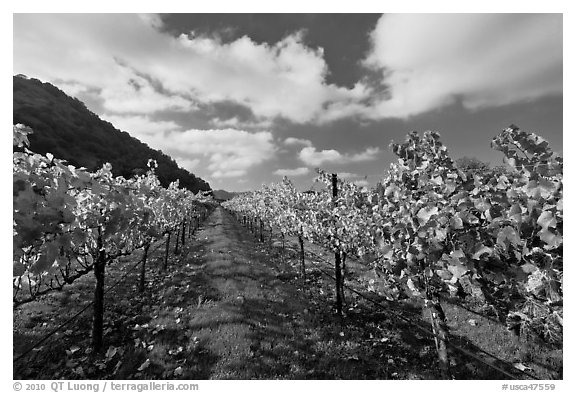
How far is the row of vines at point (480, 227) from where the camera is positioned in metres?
3.21

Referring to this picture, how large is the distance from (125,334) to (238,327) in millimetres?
3006

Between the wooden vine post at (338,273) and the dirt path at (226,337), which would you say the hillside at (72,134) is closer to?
the dirt path at (226,337)

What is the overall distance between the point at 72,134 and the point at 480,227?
10491cm

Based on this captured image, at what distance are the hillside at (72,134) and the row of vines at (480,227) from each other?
74.2 metres

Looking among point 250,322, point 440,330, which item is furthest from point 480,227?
point 250,322

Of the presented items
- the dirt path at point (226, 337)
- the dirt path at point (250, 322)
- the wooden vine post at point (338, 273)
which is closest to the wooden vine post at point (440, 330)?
the dirt path at point (226, 337)

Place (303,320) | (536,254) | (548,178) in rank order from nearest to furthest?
(548,178), (536,254), (303,320)

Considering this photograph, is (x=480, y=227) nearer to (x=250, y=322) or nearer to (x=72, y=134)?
(x=250, y=322)

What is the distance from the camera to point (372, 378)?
21.8ft

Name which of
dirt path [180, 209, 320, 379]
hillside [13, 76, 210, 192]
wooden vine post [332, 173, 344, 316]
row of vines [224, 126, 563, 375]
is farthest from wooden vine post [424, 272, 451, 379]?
hillside [13, 76, 210, 192]

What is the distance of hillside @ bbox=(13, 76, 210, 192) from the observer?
77.3 meters

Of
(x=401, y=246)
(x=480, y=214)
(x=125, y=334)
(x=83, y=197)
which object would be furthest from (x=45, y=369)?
(x=480, y=214)

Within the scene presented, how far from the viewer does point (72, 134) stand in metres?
87.2
